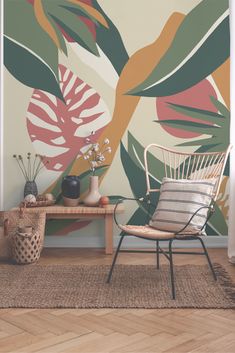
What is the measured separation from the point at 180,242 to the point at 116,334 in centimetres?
228

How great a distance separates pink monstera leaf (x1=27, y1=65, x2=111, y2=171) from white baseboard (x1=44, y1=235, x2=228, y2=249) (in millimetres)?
697

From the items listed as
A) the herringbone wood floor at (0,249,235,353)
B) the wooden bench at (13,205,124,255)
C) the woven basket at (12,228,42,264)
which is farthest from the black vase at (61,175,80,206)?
the herringbone wood floor at (0,249,235,353)

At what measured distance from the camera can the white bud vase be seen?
455 centimetres

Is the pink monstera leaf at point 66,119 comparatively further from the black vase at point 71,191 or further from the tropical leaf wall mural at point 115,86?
the black vase at point 71,191

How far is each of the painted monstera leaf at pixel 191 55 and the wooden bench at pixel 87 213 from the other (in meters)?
1.15

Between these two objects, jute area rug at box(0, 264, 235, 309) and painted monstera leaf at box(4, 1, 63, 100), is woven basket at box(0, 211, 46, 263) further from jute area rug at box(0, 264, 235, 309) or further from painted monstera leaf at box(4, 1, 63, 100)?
painted monstera leaf at box(4, 1, 63, 100)

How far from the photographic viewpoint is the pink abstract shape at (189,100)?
4.75 m

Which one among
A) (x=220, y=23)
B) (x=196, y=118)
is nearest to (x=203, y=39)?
(x=220, y=23)

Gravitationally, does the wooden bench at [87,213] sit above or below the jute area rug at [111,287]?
above

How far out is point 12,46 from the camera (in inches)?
185

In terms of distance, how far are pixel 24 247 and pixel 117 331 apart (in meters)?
1.61

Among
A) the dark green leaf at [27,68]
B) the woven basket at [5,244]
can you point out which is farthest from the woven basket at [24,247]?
the dark green leaf at [27,68]

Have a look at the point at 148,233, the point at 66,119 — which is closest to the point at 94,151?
the point at 66,119

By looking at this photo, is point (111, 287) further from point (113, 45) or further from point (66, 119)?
point (113, 45)
